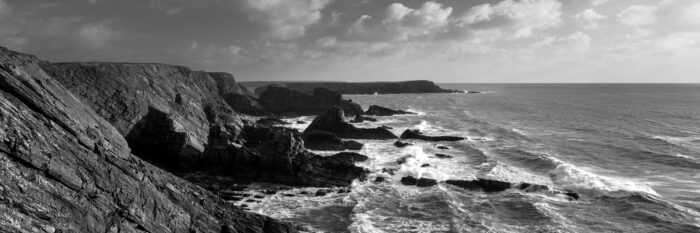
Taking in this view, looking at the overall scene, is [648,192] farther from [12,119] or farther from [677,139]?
[12,119]

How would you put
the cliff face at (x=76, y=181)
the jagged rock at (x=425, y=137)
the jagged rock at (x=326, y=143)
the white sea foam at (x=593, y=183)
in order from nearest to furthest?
the cliff face at (x=76, y=181)
the white sea foam at (x=593, y=183)
the jagged rock at (x=326, y=143)
the jagged rock at (x=425, y=137)

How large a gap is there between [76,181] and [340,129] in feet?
180

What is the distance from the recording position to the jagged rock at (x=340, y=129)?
7019 centimetres

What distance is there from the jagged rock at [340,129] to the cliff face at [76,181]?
44278 millimetres

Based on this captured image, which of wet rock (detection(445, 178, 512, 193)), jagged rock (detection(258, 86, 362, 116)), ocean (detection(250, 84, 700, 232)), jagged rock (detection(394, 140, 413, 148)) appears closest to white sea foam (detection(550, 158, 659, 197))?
ocean (detection(250, 84, 700, 232))

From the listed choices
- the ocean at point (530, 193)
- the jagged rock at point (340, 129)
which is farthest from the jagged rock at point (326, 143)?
the jagged rock at point (340, 129)

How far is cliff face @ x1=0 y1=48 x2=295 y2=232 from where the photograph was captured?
636 inches

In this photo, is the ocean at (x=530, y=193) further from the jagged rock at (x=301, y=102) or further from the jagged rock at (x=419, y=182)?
the jagged rock at (x=301, y=102)

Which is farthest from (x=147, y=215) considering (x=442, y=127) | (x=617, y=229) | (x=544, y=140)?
(x=442, y=127)

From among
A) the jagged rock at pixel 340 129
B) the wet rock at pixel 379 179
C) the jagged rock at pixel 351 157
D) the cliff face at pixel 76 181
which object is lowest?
the wet rock at pixel 379 179

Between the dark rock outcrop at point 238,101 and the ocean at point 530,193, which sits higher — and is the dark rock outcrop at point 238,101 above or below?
above

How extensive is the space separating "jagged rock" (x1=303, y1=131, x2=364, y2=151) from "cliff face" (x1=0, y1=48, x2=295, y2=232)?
33.9 meters

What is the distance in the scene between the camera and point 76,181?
18375mm

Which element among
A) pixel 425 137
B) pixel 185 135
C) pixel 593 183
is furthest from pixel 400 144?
pixel 185 135
